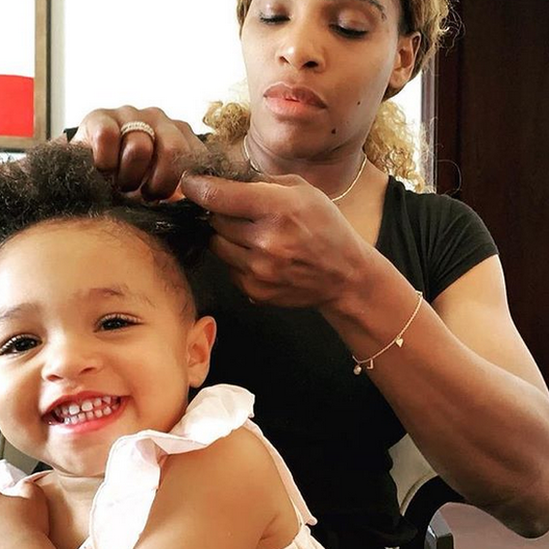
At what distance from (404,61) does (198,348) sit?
0.62 meters

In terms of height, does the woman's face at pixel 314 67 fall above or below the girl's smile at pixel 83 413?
above

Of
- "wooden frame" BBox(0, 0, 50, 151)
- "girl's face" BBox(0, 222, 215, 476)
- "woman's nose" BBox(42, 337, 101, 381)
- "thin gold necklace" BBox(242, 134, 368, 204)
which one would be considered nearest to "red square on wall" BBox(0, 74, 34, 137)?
"wooden frame" BBox(0, 0, 50, 151)

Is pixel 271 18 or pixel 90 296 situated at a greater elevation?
pixel 271 18

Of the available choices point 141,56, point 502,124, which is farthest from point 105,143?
point 502,124

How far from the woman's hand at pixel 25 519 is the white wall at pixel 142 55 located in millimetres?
1533

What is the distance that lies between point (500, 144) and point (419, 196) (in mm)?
1512

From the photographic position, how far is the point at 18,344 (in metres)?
0.82

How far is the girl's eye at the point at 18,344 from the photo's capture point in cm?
81

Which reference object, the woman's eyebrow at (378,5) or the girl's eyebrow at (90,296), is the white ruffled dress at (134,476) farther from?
the woman's eyebrow at (378,5)

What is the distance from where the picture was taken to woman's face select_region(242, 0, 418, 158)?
1.07 metres

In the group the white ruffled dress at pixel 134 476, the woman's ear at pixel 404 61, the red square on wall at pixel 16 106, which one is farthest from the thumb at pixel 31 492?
the red square on wall at pixel 16 106

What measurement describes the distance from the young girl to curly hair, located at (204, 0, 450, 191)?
1.45 ft

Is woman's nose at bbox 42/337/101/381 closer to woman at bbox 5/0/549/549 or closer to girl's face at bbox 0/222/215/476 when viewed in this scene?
girl's face at bbox 0/222/215/476

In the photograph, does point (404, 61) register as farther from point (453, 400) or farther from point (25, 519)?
point (25, 519)
